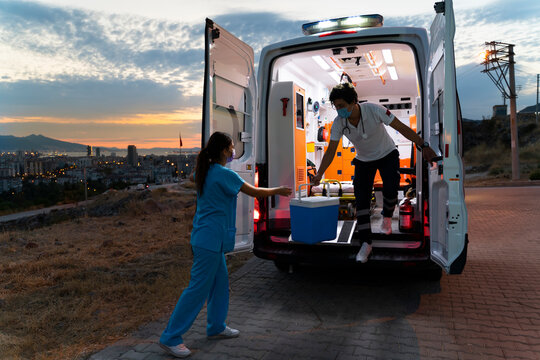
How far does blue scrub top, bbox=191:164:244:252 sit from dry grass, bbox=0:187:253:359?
4.19 ft

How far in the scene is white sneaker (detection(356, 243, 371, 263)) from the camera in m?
4.10

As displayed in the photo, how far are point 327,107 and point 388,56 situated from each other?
83.0 inches

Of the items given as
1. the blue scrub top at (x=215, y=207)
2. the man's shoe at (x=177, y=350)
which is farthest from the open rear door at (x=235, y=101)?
the man's shoe at (x=177, y=350)

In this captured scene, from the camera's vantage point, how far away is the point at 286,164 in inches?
211

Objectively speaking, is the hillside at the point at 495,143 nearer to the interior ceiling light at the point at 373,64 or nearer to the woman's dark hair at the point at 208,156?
the interior ceiling light at the point at 373,64

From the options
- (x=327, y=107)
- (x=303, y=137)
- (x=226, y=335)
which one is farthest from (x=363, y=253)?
(x=327, y=107)

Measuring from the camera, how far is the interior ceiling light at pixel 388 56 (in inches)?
251

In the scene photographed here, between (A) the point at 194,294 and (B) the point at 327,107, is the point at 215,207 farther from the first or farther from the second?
(B) the point at 327,107

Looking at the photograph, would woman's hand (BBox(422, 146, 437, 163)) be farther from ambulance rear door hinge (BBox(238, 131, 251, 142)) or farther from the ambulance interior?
ambulance rear door hinge (BBox(238, 131, 251, 142))

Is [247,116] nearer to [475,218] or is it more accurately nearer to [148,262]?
[148,262]

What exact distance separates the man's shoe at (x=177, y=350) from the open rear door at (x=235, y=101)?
1.44 metres

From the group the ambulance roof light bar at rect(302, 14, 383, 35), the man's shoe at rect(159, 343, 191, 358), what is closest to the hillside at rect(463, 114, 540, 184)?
the ambulance roof light bar at rect(302, 14, 383, 35)

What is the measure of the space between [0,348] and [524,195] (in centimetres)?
1639

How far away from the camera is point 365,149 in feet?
14.6
